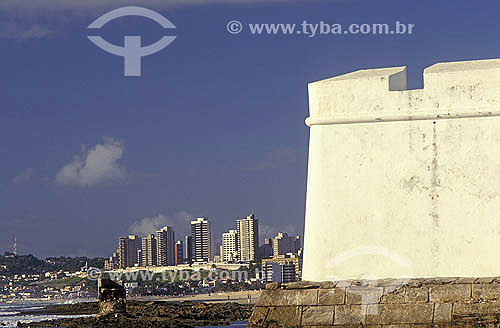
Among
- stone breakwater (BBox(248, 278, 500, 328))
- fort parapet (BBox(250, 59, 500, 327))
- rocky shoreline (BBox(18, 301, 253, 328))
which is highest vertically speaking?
fort parapet (BBox(250, 59, 500, 327))

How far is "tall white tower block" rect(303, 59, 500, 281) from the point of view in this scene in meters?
13.5

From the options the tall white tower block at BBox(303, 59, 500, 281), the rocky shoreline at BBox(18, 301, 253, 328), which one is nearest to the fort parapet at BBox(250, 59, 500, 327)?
the tall white tower block at BBox(303, 59, 500, 281)

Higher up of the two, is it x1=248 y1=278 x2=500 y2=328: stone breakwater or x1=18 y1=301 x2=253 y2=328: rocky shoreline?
x1=248 y1=278 x2=500 y2=328: stone breakwater

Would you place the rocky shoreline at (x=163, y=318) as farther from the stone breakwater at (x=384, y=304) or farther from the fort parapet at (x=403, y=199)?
the fort parapet at (x=403, y=199)

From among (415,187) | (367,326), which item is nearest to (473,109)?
(415,187)

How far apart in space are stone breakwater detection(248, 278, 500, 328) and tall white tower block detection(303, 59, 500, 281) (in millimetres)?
191

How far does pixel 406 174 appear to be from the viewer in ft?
45.3

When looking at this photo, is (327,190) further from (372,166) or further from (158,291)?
(158,291)

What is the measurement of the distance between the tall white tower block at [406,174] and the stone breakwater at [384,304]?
0.19 m

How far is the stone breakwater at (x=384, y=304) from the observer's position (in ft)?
43.9

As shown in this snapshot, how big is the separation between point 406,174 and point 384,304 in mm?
1854

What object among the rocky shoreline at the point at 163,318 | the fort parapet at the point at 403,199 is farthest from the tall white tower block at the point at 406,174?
the rocky shoreline at the point at 163,318

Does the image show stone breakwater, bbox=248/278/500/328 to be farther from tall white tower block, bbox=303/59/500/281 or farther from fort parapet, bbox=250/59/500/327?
tall white tower block, bbox=303/59/500/281

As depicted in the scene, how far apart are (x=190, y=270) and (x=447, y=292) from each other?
572ft
